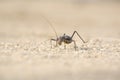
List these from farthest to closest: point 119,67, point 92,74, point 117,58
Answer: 1. point 117,58
2. point 119,67
3. point 92,74

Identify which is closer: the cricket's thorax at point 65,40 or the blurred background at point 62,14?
the cricket's thorax at point 65,40

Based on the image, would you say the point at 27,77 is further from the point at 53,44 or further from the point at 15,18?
the point at 15,18

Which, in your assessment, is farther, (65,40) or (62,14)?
(62,14)

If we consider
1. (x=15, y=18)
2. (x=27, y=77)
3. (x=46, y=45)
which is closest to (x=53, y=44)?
(x=46, y=45)

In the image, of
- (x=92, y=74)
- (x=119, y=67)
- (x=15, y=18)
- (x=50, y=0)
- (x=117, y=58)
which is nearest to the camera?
(x=92, y=74)

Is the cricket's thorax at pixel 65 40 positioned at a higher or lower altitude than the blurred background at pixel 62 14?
lower

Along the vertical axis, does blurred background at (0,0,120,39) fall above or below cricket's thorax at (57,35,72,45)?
above

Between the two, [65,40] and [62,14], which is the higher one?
[62,14]

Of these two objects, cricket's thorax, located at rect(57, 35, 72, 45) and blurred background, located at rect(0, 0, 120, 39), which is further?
blurred background, located at rect(0, 0, 120, 39)
